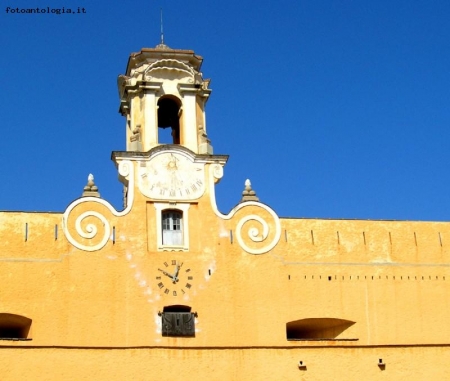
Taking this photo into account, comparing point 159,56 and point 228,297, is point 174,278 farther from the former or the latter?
point 159,56

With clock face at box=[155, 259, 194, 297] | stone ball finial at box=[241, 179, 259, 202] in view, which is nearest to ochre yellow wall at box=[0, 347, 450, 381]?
clock face at box=[155, 259, 194, 297]

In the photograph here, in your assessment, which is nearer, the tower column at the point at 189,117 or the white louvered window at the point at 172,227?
the white louvered window at the point at 172,227

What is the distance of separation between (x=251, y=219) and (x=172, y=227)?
2457 millimetres

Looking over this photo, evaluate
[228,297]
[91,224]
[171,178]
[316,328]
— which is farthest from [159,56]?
[316,328]

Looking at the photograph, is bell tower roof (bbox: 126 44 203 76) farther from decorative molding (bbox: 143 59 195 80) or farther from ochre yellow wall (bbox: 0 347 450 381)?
ochre yellow wall (bbox: 0 347 450 381)

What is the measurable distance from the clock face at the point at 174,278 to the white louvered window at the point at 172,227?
2.46ft

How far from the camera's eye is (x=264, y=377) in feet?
95.1

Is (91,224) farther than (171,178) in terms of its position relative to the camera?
No

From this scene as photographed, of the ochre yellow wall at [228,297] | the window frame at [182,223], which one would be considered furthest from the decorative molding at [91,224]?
the window frame at [182,223]

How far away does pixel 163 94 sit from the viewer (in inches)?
1282

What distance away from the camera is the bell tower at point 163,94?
3203 centimetres

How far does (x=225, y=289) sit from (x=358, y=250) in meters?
4.55

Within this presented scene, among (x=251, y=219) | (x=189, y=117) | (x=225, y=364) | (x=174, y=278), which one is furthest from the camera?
(x=189, y=117)

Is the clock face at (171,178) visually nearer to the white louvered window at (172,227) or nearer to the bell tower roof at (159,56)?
the white louvered window at (172,227)
